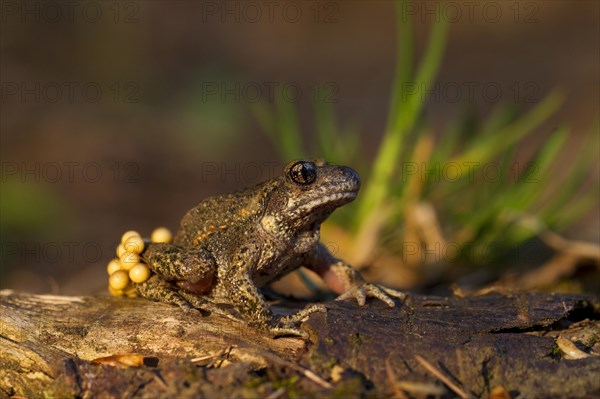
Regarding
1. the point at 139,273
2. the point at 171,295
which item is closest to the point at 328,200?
the point at 171,295

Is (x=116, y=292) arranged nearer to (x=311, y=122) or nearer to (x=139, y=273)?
(x=139, y=273)

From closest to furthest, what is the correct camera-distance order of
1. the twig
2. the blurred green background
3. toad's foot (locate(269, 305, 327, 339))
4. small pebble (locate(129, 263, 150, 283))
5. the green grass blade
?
the twig → toad's foot (locate(269, 305, 327, 339)) → small pebble (locate(129, 263, 150, 283)) → the green grass blade → the blurred green background

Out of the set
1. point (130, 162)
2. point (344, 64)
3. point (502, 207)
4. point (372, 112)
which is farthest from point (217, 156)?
point (502, 207)

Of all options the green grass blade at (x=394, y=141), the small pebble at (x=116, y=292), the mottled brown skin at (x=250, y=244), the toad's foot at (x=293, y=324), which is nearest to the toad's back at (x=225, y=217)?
the mottled brown skin at (x=250, y=244)

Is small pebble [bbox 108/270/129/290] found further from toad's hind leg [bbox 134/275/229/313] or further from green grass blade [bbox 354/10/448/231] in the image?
green grass blade [bbox 354/10/448/231]

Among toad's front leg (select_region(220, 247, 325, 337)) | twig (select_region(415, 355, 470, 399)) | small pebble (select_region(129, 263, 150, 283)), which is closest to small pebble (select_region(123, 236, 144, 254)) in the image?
small pebble (select_region(129, 263, 150, 283))

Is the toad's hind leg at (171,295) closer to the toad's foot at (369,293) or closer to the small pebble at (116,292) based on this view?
the small pebble at (116,292)
